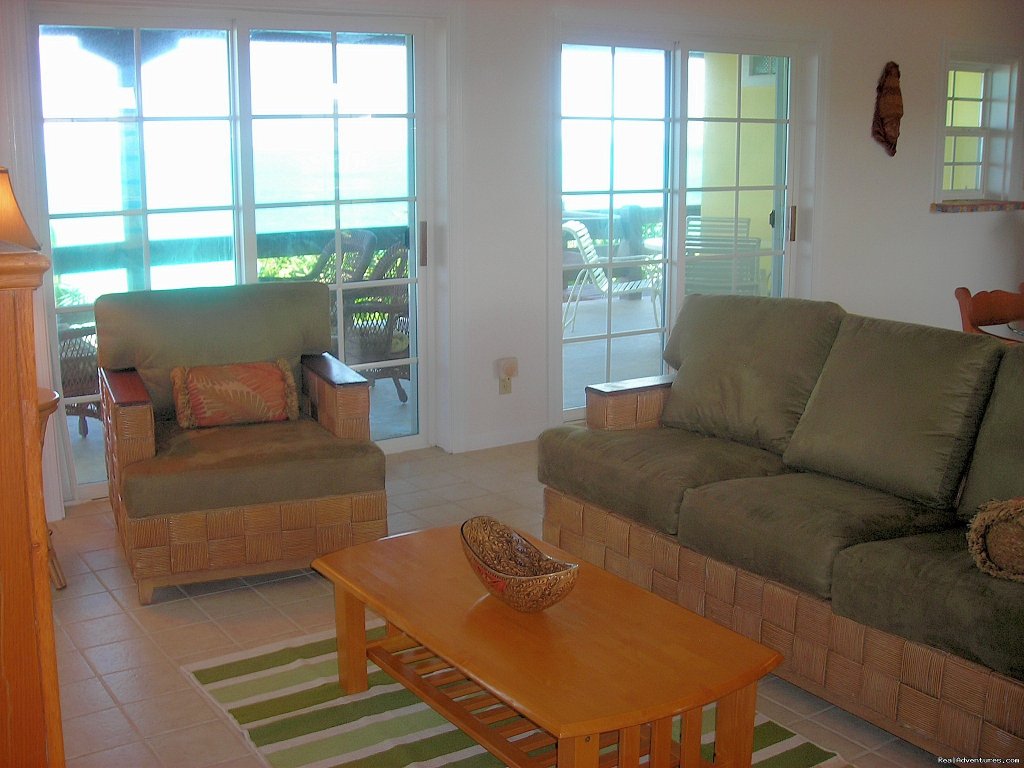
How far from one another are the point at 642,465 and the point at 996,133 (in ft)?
16.4

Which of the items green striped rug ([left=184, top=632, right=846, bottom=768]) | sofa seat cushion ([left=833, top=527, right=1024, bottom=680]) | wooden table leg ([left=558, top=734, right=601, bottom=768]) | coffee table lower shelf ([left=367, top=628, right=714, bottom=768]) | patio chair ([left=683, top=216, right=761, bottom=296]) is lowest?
green striped rug ([left=184, top=632, right=846, bottom=768])

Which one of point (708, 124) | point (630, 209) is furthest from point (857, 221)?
point (630, 209)

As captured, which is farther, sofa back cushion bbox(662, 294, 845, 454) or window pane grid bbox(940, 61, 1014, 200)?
window pane grid bbox(940, 61, 1014, 200)

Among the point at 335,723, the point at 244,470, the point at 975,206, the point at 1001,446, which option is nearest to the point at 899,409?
the point at 1001,446

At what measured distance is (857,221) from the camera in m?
6.45

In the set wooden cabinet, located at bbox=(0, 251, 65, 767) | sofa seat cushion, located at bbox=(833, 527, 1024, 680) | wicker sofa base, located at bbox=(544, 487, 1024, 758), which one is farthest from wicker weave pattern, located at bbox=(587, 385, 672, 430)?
wooden cabinet, located at bbox=(0, 251, 65, 767)

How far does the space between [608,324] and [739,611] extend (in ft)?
9.22


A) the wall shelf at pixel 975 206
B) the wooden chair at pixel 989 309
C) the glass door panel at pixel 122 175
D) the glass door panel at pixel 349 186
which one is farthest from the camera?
the wall shelf at pixel 975 206

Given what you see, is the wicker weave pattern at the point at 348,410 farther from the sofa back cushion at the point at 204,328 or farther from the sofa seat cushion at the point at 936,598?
the sofa seat cushion at the point at 936,598

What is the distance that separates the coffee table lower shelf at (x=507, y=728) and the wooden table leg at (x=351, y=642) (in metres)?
0.04

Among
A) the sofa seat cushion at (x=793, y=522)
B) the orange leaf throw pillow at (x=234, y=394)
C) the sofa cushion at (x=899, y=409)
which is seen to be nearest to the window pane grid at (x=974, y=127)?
the sofa cushion at (x=899, y=409)

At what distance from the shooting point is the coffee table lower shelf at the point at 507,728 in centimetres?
210

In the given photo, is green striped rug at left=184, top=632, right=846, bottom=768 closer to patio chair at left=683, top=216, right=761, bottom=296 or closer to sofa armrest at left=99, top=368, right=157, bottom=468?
sofa armrest at left=99, top=368, right=157, bottom=468

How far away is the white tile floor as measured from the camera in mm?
2590
